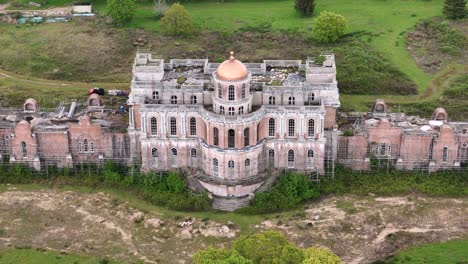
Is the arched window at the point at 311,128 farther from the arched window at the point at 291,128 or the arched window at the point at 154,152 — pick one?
the arched window at the point at 154,152

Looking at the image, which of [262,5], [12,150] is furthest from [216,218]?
[262,5]

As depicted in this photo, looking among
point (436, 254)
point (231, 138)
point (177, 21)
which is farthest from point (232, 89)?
point (177, 21)

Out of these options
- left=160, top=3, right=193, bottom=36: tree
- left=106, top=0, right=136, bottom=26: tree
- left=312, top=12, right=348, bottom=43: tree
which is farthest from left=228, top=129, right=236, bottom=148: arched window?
left=106, top=0, right=136, bottom=26: tree

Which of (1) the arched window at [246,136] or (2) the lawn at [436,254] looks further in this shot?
(1) the arched window at [246,136]

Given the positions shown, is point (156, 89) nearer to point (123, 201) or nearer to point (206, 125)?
point (206, 125)

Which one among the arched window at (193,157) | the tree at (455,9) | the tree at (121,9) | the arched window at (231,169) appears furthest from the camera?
the tree at (121,9)

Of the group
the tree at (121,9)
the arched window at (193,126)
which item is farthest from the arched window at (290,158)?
the tree at (121,9)
